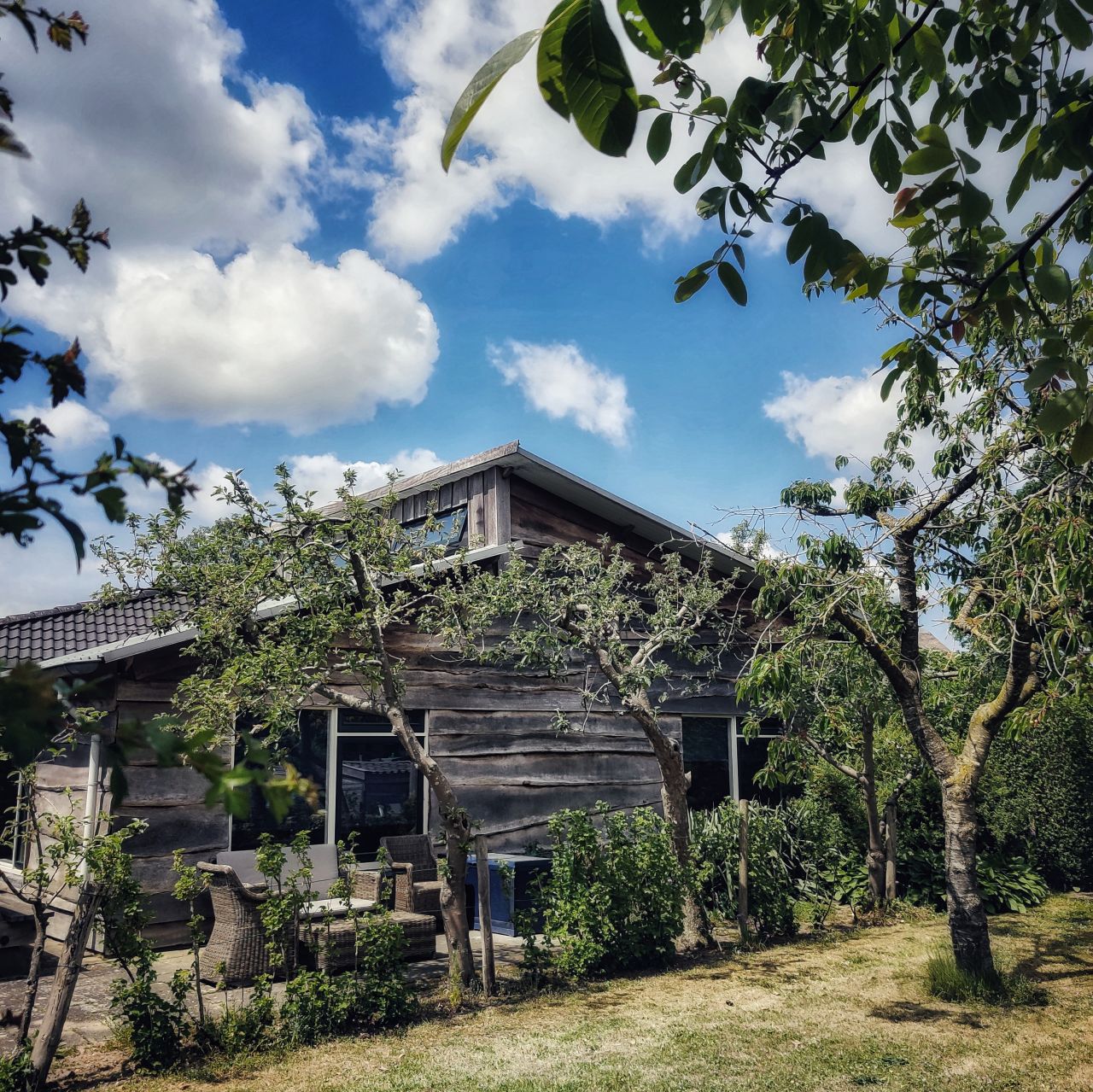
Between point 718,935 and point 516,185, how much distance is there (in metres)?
7.78

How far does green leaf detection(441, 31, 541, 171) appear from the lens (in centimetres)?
138

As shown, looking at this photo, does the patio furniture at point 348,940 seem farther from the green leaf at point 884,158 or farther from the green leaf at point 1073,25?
the green leaf at point 1073,25

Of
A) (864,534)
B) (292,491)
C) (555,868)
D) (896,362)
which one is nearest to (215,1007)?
(555,868)

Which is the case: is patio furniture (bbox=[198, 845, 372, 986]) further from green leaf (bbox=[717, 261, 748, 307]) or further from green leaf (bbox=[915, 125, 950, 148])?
green leaf (bbox=[915, 125, 950, 148])

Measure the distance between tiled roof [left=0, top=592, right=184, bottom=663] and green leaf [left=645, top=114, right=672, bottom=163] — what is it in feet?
31.2

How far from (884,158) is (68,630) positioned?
11.7 m

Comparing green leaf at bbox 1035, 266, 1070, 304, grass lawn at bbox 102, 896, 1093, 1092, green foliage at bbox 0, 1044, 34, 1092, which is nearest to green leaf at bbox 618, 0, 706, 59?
green leaf at bbox 1035, 266, 1070, 304

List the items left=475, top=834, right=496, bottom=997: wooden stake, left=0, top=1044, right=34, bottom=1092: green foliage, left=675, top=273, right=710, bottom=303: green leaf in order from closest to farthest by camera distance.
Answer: left=675, top=273, right=710, bottom=303: green leaf, left=0, top=1044, right=34, bottom=1092: green foliage, left=475, top=834, right=496, bottom=997: wooden stake

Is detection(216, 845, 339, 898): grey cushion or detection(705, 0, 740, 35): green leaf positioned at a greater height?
detection(705, 0, 740, 35): green leaf

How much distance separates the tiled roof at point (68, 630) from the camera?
10969mm

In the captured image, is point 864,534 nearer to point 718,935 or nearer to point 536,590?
point 536,590

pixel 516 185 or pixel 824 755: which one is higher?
pixel 516 185

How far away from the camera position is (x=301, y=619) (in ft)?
24.7

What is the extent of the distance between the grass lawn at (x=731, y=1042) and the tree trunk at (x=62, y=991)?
19.6 inches
